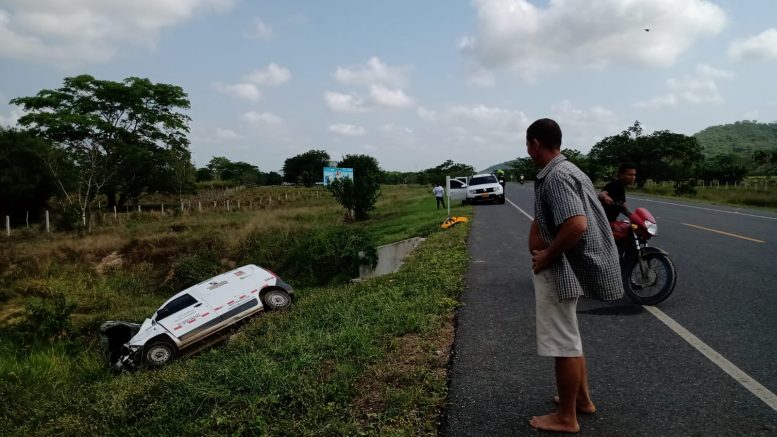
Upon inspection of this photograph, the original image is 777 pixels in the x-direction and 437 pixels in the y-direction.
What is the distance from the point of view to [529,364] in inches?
164

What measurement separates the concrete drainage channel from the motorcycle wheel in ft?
28.1

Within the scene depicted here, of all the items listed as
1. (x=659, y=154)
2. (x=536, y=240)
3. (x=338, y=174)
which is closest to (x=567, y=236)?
(x=536, y=240)

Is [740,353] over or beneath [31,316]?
over

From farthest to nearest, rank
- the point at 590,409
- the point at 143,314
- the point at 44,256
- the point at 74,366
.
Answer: the point at 44,256 → the point at 143,314 → the point at 74,366 → the point at 590,409

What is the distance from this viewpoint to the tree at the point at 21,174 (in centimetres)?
3042

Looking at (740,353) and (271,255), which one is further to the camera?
(271,255)

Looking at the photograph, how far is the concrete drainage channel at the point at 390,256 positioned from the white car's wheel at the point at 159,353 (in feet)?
20.0

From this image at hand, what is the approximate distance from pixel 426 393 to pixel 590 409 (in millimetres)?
1184

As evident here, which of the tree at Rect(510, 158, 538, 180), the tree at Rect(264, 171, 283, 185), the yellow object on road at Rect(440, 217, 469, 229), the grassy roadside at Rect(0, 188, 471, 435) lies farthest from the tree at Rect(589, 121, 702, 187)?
the tree at Rect(264, 171, 283, 185)

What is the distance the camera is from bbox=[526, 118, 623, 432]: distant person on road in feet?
9.04

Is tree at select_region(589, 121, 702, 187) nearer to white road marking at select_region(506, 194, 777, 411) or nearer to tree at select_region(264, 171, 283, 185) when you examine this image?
white road marking at select_region(506, 194, 777, 411)

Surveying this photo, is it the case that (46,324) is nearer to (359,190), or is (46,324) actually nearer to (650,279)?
(650,279)

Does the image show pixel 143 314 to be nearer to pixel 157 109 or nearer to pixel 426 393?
pixel 426 393

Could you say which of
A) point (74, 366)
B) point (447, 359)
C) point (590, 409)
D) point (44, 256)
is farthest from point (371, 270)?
point (44, 256)
